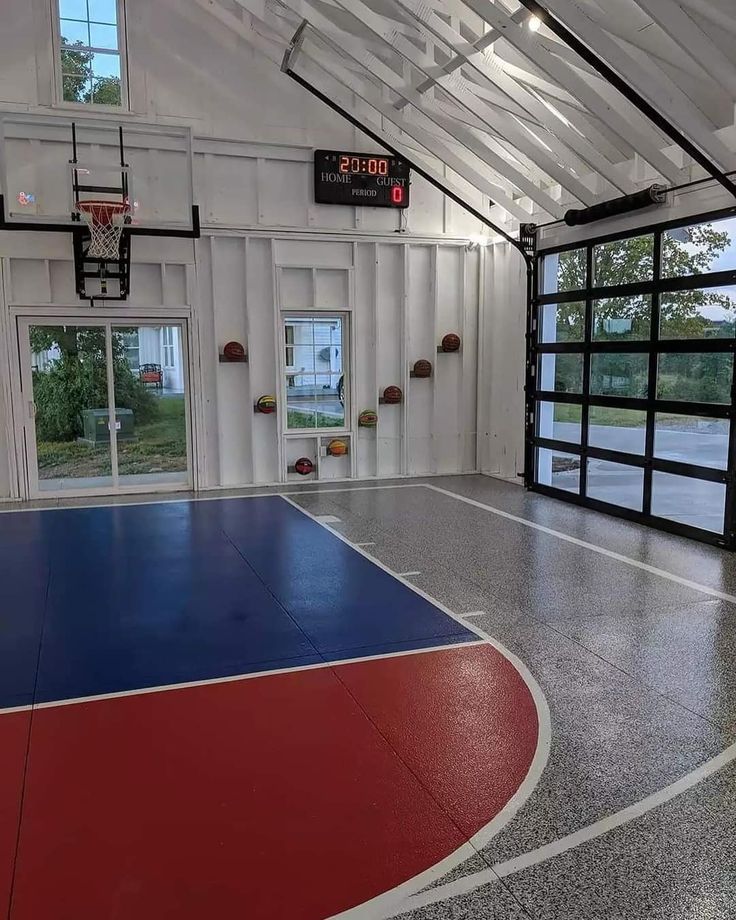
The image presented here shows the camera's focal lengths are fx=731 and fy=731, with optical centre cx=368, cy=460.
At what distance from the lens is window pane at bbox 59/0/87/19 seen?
9.26 metres

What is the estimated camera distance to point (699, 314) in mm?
7270

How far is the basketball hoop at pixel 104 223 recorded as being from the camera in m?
8.53

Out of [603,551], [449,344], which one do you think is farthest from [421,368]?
[603,551]

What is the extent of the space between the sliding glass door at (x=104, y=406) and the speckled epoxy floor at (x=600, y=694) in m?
3.13

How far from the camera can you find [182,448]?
34.0 ft

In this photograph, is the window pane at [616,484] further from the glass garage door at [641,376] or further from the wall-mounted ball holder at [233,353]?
the wall-mounted ball holder at [233,353]

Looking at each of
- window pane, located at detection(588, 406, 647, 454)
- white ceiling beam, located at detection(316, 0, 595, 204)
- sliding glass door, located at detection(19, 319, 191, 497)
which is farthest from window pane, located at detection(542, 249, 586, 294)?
sliding glass door, located at detection(19, 319, 191, 497)

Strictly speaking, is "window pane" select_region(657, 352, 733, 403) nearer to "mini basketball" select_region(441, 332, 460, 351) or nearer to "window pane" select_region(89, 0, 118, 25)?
"mini basketball" select_region(441, 332, 460, 351)

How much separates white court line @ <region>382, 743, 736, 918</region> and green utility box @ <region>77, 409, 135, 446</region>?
846 centimetres

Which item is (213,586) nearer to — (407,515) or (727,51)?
(407,515)

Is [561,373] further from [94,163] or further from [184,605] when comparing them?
[94,163]

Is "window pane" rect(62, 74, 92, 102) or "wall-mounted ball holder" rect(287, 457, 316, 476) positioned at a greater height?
"window pane" rect(62, 74, 92, 102)

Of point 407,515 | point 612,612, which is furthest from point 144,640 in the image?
point 407,515

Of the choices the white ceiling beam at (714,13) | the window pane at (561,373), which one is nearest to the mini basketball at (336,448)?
the window pane at (561,373)
